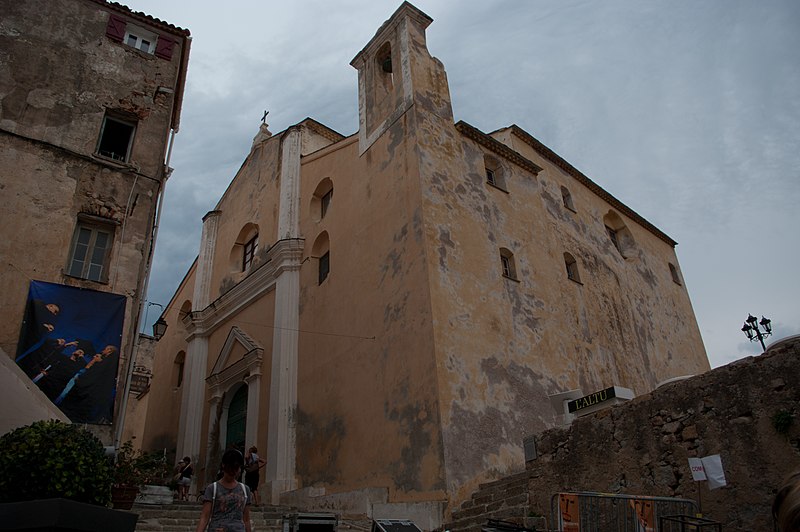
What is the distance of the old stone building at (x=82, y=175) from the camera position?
10.6 meters

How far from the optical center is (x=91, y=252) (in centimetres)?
1177

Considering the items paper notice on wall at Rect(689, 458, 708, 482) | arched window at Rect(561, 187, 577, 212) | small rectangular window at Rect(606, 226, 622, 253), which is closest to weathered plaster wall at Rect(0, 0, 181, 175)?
paper notice on wall at Rect(689, 458, 708, 482)

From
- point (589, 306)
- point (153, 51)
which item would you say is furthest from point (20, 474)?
point (589, 306)

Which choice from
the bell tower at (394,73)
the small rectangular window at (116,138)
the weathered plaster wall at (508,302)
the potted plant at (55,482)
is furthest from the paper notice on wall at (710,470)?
the small rectangular window at (116,138)

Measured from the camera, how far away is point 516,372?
13953 millimetres

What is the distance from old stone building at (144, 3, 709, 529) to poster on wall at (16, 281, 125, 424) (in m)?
5.71

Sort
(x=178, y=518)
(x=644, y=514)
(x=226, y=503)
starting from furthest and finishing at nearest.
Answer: (x=178, y=518) → (x=644, y=514) → (x=226, y=503)

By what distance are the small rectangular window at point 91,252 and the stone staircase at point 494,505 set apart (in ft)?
26.7

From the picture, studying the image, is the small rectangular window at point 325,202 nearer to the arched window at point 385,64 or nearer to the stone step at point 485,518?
the arched window at point 385,64

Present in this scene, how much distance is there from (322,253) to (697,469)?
13.2m

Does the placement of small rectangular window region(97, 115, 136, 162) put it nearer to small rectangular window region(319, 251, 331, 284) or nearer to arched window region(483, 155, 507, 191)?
small rectangular window region(319, 251, 331, 284)

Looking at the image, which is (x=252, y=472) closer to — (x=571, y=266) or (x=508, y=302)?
(x=508, y=302)

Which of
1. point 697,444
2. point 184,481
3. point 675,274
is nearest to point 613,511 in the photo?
point 697,444

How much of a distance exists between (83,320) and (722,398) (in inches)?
409
